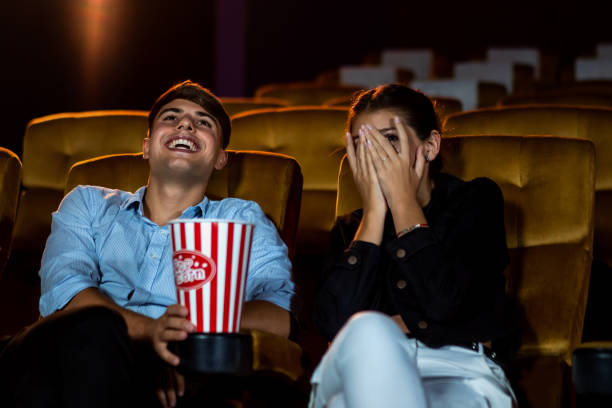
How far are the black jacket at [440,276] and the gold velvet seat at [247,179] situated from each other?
0.34m

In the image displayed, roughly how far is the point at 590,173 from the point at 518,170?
0.19 meters

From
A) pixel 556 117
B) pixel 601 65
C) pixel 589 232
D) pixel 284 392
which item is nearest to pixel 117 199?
pixel 284 392

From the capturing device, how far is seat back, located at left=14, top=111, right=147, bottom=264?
111 inches

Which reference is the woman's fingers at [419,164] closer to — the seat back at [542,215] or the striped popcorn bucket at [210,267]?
the seat back at [542,215]

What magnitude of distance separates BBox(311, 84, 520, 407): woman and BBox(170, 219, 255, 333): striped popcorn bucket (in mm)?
198

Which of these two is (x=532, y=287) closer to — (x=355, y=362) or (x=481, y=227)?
(x=481, y=227)

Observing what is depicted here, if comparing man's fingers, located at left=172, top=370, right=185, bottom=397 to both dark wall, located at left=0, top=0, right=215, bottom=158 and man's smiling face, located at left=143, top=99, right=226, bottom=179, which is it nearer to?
man's smiling face, located at left=143, top=99, right=226, bottom=179

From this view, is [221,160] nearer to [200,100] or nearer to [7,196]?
[200,100]

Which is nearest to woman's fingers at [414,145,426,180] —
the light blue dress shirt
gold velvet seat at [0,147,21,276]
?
the light blue dress shirt

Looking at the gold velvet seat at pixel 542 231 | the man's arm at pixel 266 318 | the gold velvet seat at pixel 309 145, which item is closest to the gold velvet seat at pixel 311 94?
the gold velvet seat at pixel 309 145

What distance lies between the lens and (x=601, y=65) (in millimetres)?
6828

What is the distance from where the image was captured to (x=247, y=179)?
2.26 meters

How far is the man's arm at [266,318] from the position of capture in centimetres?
172

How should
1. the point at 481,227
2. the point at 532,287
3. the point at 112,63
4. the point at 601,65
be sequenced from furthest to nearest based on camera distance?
1. the point at 601,65
2. the point at 112,63
3. the point at 532,287
4. the point at 481,227
